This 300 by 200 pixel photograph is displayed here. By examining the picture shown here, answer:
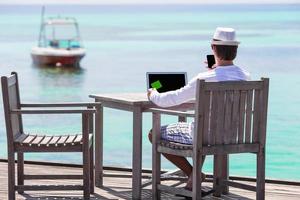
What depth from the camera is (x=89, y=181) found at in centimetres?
546

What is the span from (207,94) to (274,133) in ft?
→ 31.2

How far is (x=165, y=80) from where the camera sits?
5.52m

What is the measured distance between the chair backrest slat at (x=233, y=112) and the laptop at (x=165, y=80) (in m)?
0.55

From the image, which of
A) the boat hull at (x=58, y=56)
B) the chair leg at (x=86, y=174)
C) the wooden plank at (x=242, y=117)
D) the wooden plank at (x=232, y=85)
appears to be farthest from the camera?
the boat hull at (x=58, y=56)

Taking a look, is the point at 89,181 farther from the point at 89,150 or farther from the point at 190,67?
the point at 190,67

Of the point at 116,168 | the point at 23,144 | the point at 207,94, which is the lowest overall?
the point at 116,168

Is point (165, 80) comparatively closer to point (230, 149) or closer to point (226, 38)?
point (226, 38)

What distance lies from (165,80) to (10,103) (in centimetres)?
90

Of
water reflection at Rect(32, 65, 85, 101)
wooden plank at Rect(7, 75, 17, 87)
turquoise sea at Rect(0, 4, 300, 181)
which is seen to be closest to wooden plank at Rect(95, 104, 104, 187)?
wooden plank at Rect(7, 75, 17, 87)

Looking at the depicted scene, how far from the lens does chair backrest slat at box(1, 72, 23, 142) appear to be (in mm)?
5289

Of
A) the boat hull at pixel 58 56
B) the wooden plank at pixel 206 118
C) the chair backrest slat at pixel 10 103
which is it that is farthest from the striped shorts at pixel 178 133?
the boat hull at pixel 58 56

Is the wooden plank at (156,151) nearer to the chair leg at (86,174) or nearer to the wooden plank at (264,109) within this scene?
the chair leg at (86,174)

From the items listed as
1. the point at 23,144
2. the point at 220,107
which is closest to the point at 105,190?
the point at 23,144

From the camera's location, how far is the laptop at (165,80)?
5480 mm
